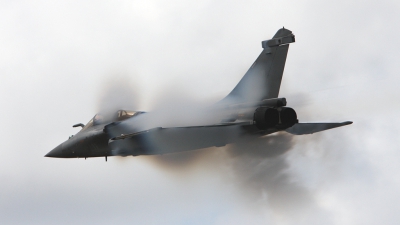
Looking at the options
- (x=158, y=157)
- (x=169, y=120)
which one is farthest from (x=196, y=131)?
(x=158, y=157)

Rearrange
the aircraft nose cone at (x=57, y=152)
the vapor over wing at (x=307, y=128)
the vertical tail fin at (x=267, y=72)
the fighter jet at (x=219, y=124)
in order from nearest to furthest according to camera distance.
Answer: the fighter jet at (x=219, y=124) < the vertical tail fin at (x=267, y=72) < the vapor over wing at (x=307, y=128) < the aircraft nose cone at (x=57, y=152)

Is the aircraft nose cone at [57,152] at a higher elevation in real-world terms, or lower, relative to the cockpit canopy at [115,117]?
lower

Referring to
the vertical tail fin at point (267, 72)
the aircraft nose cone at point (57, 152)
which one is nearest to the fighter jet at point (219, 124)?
the vertical tail fin at point (267, 72)

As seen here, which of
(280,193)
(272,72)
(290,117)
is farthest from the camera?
(280,193)

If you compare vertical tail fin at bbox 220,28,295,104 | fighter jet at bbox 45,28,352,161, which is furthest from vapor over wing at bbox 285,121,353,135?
vertical tail fin at bbox 220,28,295,104

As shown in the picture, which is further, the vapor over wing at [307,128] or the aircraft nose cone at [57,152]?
the aircraft nose cone at [57,152]

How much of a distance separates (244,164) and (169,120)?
384 centimetres

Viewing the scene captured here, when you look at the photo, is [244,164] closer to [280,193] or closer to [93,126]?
[280,193]

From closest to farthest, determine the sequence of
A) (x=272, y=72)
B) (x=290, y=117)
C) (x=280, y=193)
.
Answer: (x=290, y=117) < (x=272, y=72) < (x=280, y=193)

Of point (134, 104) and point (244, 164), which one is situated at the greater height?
point (134, 104)

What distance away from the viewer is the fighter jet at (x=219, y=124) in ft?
95.2

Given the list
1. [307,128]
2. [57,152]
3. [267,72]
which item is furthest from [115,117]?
[307,128]

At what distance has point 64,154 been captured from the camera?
33.0m

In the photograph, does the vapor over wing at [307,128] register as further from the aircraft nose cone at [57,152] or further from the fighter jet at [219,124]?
the aircraft nose cone at [57,152]
